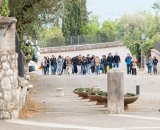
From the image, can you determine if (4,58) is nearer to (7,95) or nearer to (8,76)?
(8,76)

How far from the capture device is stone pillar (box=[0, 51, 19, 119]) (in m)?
14.0

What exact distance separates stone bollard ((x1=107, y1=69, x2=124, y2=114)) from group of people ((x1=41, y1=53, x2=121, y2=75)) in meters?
25.5

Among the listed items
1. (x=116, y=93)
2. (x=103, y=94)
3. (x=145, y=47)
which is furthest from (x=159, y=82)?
(x=145, y=47)

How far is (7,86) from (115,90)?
280 centimetres

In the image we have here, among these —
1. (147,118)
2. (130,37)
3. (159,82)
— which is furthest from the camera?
(130,37)

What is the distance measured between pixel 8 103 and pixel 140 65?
154ft

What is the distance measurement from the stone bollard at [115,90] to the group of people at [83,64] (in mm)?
25491

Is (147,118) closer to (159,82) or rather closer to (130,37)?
(159,82)

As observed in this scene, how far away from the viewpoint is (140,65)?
60.4 meters

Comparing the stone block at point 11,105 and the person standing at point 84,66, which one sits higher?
the person standing at point 84,66

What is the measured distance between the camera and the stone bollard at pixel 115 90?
1502 cm

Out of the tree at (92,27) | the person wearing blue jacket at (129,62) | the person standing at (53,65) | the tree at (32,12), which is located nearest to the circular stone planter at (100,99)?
the tree at (32,12)

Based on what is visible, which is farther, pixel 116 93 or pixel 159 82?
pixel 159 82

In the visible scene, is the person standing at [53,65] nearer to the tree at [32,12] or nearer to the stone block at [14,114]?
the tree at [32,12]
